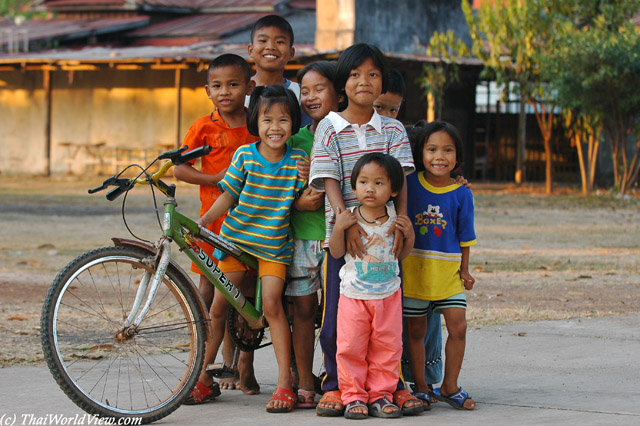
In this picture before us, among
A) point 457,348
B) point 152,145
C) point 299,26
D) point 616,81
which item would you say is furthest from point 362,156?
point 299,26

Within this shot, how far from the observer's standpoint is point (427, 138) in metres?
4.81

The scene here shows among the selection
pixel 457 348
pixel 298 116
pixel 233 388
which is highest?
pixel 298 116

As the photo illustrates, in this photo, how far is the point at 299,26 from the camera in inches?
1214

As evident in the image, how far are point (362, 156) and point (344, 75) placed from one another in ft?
1.31

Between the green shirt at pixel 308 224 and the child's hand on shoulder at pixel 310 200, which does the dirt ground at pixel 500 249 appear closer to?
the green shirt at pixel 308 224

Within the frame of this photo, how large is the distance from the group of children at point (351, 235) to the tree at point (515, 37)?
1710cm

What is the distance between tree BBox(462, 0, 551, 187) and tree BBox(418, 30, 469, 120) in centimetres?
79

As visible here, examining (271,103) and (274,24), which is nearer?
(271,103)

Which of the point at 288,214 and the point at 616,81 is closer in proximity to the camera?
the point at 288,214

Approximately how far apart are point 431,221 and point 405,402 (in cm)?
84

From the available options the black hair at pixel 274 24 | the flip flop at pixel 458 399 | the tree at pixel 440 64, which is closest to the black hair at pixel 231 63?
the black hair at pixel 274 24

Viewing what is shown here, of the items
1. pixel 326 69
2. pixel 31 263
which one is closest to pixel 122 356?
pixel 326 69

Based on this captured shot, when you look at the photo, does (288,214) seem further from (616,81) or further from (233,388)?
(616,81)

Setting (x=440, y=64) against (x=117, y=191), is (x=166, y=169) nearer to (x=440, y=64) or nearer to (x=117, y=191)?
(x=117, y=191)
